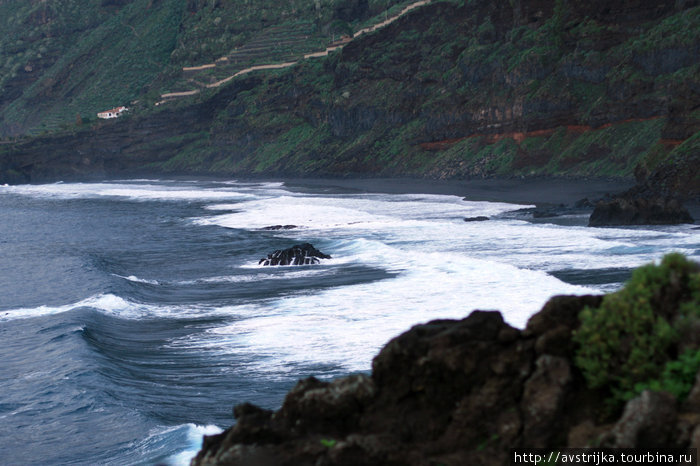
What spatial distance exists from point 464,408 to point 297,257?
999 inches

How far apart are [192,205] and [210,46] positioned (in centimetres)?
10825

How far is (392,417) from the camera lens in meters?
8.66

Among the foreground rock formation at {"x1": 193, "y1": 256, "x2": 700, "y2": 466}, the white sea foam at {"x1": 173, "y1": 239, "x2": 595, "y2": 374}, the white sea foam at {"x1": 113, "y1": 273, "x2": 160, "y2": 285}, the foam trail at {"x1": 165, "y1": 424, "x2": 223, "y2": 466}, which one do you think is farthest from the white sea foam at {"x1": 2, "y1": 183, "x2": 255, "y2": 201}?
the foreground rock formation at {"x1": 193, "y1": 256, "x2": 700, "y2": 466}

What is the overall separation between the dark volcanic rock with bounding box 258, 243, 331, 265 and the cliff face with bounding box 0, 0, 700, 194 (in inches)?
884

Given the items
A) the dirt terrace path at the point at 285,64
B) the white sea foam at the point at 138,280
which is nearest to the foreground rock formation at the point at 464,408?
the white sea foam at the point at 138,280

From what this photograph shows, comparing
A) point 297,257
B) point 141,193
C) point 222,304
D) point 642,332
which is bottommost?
point 222,304

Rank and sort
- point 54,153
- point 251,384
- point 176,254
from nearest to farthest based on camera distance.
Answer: point 251,384
point 176,254
point 54,153

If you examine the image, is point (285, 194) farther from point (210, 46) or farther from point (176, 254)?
point (210, 46)

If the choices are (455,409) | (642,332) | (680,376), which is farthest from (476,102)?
(680,376)

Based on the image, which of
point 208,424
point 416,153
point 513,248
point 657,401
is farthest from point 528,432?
point 416,153

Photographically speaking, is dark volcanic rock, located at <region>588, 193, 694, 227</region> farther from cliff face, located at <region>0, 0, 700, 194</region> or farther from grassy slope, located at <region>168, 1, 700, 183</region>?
grassy slope, located at <region>168, 1, 700, 183</region>

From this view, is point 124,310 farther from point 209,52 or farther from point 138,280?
point 209,52

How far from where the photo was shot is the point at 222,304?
2470 centimetres

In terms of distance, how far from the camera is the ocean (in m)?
14.9
